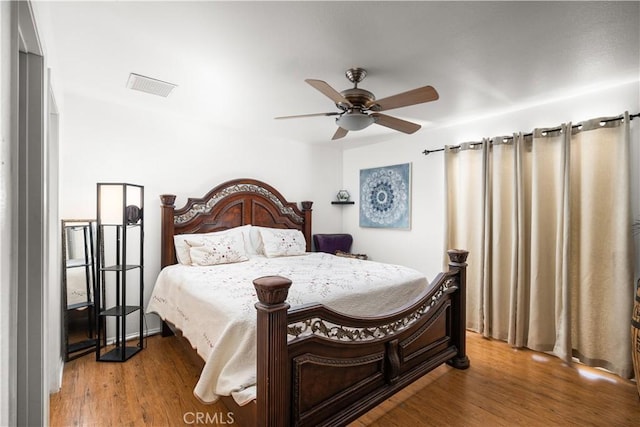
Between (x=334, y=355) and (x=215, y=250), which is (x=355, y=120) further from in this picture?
(x=215, y=250)

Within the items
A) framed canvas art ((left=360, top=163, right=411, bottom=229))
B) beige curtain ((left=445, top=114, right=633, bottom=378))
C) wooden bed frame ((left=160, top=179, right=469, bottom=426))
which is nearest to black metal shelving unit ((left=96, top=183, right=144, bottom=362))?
wooden bed frame ((left=160, top=179, right=469, bottom=426))

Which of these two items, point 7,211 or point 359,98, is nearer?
point 7,211

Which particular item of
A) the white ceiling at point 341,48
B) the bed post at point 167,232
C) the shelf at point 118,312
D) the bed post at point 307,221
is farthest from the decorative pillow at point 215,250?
the white ceiling at point 341,48

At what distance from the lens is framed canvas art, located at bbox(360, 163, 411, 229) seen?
4332 millimetres

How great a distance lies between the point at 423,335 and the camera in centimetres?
241

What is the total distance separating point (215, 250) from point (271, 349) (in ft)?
6.85

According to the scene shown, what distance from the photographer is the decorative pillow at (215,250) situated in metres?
3.25

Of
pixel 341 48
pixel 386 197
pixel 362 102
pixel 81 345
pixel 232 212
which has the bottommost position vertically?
pixel 81 345

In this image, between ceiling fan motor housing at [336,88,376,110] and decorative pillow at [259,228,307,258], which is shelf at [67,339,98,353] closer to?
decorative pillow at [259,228,307,258]

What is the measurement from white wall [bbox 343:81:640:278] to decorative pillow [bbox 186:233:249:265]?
2102 mm

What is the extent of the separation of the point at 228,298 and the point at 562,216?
295 centimetres

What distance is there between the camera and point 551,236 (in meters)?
3.00

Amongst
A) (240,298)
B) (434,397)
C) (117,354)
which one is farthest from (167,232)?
(434,397)

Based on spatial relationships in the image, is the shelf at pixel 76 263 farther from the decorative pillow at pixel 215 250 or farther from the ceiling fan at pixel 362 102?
the ceiling fan at pixel 362 102
